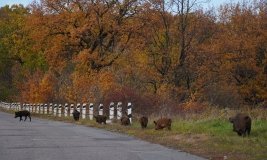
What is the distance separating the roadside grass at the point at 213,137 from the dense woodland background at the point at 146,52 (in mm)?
21058

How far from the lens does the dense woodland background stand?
1890 inches

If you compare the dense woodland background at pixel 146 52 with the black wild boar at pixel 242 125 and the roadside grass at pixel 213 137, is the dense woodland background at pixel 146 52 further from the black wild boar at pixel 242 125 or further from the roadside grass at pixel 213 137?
the black wild boar at pixel 242 125

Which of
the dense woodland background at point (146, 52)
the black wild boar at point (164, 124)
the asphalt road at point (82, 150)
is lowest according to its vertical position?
the asphalt road at point (82, 150)

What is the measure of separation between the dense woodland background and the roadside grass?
21058 mm

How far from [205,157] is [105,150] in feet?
8.75

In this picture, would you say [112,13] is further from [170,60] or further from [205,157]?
[205,157]

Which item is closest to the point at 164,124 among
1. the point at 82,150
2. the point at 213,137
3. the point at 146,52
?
the point at 213,137

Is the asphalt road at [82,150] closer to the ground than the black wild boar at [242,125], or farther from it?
closer to the ground

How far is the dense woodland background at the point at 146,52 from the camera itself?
4800 cm

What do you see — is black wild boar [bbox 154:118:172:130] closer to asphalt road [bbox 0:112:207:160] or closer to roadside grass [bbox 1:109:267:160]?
roadside grass [bbox 1:109:267:160]

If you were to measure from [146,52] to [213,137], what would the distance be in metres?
37.7

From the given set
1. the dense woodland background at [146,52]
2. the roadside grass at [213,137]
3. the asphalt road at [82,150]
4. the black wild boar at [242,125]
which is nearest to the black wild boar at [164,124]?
the roadside grass at [213,137]

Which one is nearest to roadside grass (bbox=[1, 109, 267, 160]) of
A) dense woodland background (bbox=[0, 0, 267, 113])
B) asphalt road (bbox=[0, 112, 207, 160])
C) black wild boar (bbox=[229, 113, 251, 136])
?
black wild boar (bbox=[229, 113, 251, 136])

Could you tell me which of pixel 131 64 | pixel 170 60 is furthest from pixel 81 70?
pixel 170 60
